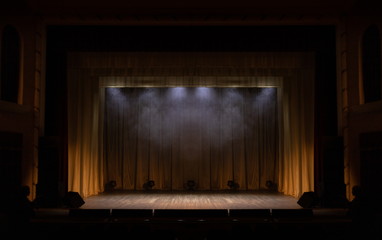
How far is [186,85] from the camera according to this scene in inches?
553

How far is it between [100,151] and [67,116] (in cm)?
342

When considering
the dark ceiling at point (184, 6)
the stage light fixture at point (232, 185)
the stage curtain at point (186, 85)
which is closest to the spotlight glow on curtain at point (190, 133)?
the stage curtain at point (186, 85)

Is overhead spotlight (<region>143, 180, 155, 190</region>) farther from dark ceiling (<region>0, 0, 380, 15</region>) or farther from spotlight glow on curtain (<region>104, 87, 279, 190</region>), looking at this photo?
dark ceiling (<region>0, 0, 380, 15</region>)

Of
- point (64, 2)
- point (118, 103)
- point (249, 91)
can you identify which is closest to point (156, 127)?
point (118, 103)

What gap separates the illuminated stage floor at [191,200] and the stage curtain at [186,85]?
0.69 metres

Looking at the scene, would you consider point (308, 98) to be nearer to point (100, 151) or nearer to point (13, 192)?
point (100, 151)

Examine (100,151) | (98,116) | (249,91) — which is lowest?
(100,151)

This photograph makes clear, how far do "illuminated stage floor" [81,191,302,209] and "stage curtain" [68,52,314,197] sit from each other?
27.0 inches

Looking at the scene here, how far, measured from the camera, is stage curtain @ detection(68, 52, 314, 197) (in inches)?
496

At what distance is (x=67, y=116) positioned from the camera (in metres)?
12.4

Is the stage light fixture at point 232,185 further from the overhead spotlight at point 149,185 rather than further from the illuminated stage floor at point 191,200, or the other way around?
the overhead spotlight at point 149,185

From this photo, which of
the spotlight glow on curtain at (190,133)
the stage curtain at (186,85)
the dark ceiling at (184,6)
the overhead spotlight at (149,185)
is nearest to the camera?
the dark ceiling at (184,6)

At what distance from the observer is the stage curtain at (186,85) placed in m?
12.6

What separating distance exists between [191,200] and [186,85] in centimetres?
352
